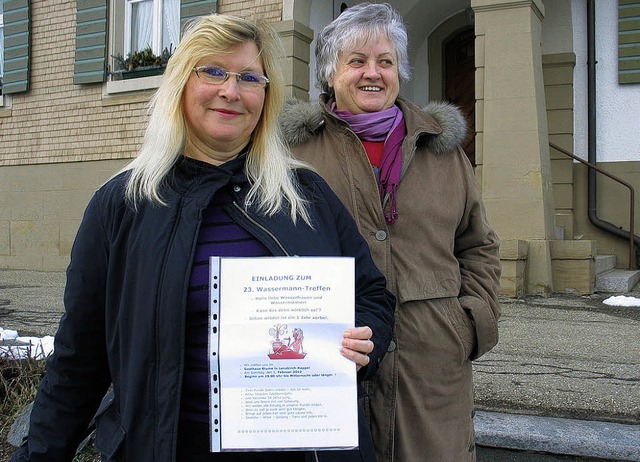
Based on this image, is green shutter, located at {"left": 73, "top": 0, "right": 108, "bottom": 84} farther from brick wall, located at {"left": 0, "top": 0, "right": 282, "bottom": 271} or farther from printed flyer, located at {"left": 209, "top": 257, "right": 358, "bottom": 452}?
printed flyer, located at {"left": 209, "top": 257, "right": 358, "bottom": 452}

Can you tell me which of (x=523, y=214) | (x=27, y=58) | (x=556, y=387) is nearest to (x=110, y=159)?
(x=27, y=58)

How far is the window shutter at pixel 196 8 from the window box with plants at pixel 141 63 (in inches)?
25.9

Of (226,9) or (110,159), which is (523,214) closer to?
(226,9)

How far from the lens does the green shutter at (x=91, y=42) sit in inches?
388

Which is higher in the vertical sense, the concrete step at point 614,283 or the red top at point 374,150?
the red top at point 374,150

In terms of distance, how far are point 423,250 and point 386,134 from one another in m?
0.39

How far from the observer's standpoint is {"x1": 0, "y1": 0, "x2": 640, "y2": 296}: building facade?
7.00 m

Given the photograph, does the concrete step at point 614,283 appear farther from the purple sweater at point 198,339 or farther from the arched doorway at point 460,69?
the purple sweater at point 198,339

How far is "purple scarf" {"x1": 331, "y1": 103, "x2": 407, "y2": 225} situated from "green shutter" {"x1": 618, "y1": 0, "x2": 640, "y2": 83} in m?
6.90

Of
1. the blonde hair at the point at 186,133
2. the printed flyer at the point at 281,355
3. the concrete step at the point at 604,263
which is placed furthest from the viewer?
the concrete step at the point at 604,263

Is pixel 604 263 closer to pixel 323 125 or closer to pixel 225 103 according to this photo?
pixel 323 125

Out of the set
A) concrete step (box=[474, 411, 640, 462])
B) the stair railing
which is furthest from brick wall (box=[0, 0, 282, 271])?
concrete step (box=[474, 411, 640, 462])

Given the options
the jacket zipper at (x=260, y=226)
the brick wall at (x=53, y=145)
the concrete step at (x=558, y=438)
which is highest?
the brick wall at (x=53, y=145)

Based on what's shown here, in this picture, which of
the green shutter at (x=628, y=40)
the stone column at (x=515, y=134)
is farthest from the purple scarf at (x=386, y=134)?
the green shutter at (x=628, y=40)
